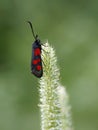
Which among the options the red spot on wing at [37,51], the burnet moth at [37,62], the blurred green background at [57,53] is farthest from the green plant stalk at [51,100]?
the blurred green background at [57,53]

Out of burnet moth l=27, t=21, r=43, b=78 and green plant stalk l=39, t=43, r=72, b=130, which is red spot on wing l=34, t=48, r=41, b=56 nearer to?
burnet moth l=27, t=21, r=43, b=78

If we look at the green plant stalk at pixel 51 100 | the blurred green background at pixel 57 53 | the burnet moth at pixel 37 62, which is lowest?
the green plant stalk at pixel 51 100

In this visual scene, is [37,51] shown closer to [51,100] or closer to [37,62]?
[37,62]

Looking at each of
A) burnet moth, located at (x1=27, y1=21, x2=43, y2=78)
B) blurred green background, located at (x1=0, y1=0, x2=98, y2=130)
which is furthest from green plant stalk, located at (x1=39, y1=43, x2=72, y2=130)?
blurred green background, located at (x1=0, y1=0, x2=98, y2=130)

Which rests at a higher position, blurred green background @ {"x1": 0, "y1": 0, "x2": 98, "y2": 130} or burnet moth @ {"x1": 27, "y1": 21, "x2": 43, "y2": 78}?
blurred green background @ {"x1": 0, "y1": 0, "x2": 98, "y2": 130}

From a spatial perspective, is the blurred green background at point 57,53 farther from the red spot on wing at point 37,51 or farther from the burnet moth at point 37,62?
the red spot on wing at point 37,51

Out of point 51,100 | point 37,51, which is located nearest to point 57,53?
point 37,51
